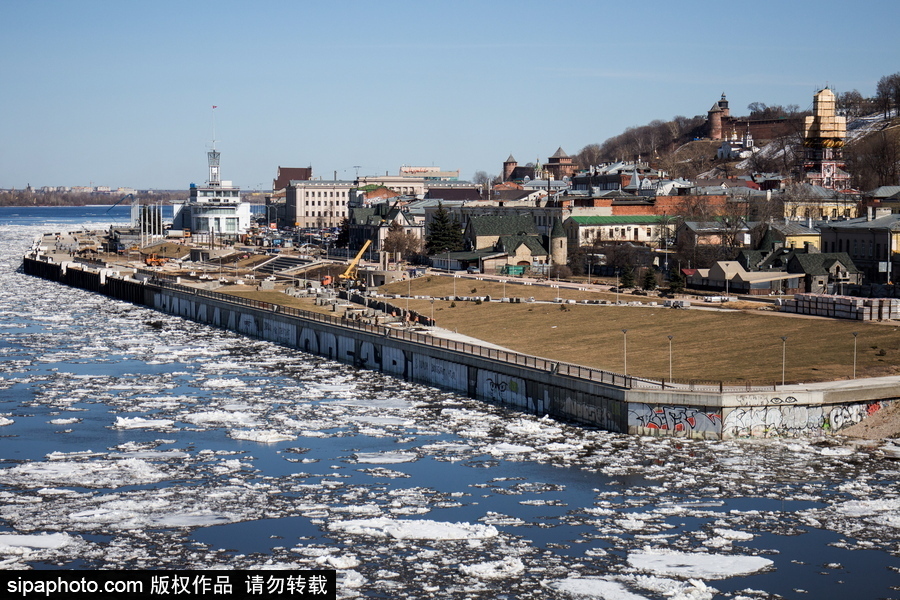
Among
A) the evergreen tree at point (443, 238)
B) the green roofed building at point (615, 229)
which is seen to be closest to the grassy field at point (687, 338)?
the green roofed building at point (615, 229)

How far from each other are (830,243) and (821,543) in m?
78.4

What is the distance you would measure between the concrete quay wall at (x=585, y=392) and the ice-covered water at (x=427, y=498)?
4.68ft

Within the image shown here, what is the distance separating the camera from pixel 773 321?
84500mm

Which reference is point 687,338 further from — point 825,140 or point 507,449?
point 825,140

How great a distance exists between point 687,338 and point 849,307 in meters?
11.5

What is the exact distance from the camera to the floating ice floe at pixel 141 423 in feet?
205

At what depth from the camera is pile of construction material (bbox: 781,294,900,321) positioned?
81375 mm

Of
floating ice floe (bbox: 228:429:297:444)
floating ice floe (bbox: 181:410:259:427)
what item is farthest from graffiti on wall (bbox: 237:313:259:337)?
floating ice floe (bbox: 228:429:297:444)

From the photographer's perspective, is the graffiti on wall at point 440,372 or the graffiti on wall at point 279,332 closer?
the graffiti on wall at point 440,372

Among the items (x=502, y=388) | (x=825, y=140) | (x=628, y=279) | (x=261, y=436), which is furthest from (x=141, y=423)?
(x=825, y=140)

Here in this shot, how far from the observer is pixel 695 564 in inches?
1567

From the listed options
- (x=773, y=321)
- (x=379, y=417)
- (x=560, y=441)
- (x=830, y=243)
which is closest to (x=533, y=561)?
(x=560, y=441)

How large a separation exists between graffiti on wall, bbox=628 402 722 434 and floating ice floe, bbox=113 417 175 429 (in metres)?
24.5

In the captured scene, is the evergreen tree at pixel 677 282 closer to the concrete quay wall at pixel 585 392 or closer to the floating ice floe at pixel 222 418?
the concrete quay wall at pixel 585 392
